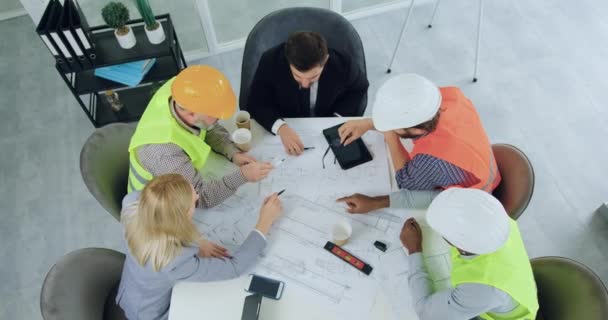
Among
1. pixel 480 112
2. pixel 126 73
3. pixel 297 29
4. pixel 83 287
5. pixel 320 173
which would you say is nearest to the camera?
pixel 83 287

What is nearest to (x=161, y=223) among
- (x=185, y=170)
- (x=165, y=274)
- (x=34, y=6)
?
(x=165, y=274)

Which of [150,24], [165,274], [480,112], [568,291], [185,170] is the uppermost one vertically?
[150,24]

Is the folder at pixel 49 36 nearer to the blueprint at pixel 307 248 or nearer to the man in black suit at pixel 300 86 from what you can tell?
the man in black suit at pixel 300 86

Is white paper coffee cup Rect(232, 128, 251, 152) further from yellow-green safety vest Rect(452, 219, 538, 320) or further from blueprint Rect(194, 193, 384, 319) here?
yellow-green safety vest Rect(452, 219, 538, 320)

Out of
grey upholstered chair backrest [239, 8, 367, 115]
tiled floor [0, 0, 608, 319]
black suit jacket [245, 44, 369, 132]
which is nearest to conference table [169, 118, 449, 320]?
black suit jacket [245, 44, 369, 132]

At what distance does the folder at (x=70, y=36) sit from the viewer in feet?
7.84

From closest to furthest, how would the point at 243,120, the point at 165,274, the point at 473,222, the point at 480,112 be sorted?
the point at 473,222 → the point at 165,274 → the point at 243,120 → the point at 480,112

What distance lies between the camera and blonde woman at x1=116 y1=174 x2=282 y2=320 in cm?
131

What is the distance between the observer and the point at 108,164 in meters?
1.78

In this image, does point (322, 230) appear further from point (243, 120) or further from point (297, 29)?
point (297, 29)

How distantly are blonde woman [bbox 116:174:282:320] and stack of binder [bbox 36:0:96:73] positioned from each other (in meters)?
1.43

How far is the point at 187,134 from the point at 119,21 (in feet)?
4.25

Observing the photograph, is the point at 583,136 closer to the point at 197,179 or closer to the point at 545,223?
the point at 545,223

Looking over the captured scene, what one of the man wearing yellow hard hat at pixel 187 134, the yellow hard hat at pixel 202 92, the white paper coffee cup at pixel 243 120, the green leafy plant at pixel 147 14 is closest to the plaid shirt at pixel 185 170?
the man wearing yellow hard hat at pixel 187 134
